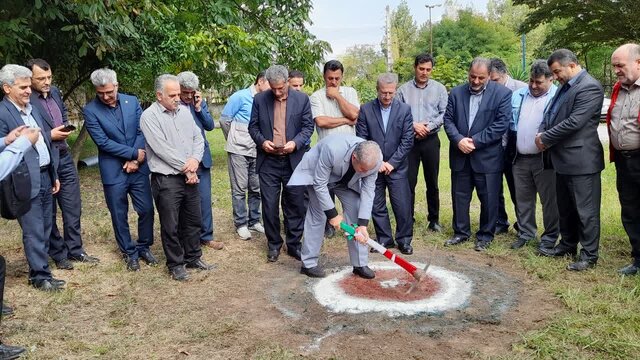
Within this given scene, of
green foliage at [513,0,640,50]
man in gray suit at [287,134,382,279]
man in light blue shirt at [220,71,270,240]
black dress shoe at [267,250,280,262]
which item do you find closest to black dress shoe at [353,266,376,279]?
man in gray suit at [287,134,382,279]

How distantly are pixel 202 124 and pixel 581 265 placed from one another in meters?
3.88

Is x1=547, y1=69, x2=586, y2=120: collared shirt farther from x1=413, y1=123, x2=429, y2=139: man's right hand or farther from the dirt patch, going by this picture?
the dirt patch

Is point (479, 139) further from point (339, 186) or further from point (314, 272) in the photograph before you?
point (314, 272)

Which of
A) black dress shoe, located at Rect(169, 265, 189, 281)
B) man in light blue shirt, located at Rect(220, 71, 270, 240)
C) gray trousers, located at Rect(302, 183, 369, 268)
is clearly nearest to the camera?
gray trousers, located at Rect(302, 183, 369, 268)

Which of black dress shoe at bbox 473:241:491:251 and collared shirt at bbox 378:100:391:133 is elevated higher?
collared shirt at bbox 378:100:391:133

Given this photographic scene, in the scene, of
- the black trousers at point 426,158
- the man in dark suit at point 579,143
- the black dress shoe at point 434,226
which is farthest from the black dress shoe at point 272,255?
the man in dark suit at point 579,143

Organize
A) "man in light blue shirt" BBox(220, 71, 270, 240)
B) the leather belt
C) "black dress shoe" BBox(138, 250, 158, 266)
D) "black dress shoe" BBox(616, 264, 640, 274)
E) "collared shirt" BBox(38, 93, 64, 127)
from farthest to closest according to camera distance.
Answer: "man in light blue shirt" BBox(220, 71, 270, 240) → "black dress shoe" BBox(138, 250, 158, 266) → "collared shirt" BBox(38, 93, 64, 127) → "black dress shoe" BBox(616, 264, 640, 274) → the leather belt

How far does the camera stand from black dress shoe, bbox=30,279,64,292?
4.55 m

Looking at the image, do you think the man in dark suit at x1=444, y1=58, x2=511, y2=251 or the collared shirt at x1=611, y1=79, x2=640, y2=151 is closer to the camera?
the collared shirt at x1=611, y1=79, x2=640, y2=151

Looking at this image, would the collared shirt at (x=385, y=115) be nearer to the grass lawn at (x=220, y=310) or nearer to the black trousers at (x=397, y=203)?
the black trousers at (x=397, y=203)

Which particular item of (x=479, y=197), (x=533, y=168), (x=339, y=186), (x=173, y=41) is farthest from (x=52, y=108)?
(x=173, y=41)

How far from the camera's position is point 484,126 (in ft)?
18.0

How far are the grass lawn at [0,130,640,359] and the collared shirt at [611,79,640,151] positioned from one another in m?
1.12

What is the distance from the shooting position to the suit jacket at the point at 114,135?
4.94 m
